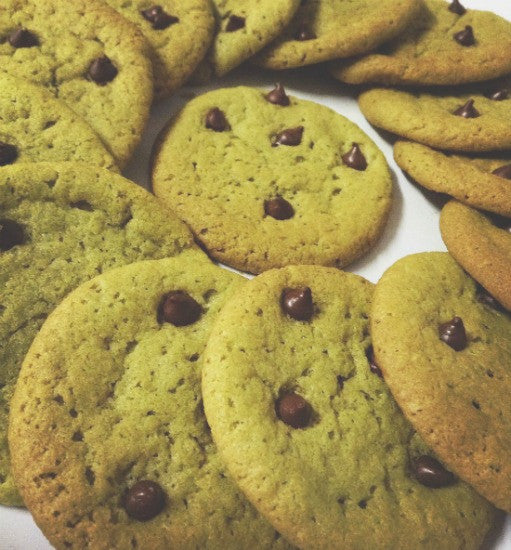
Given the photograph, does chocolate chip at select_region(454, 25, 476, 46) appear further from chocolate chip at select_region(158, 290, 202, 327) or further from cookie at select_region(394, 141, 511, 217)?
chocolate chip at select_region(158, 290, 202, 327)

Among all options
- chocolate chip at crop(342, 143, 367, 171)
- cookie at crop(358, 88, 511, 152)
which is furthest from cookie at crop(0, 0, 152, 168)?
cookie at crop(358, 88, 511, 152)

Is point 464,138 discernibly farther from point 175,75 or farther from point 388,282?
point 175,75

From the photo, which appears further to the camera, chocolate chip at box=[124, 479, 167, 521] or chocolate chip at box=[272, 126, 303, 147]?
chocolate chip at box=[272, 126, 303, 147]

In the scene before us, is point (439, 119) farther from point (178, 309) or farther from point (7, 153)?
point (7, 153)

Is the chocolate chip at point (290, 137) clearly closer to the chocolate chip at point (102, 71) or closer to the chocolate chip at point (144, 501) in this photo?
the chocolate chip at point (102, 71)

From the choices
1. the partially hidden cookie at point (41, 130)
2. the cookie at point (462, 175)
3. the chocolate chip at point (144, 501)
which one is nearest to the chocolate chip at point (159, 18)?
the partially hidden cookie at point (41, 130)

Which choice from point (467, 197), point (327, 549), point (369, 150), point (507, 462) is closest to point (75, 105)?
point (369, 150)
